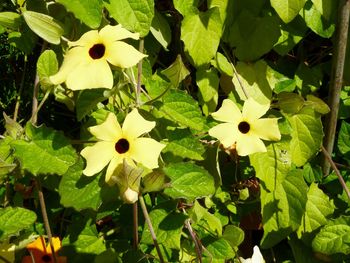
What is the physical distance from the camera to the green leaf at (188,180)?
102 centimetres

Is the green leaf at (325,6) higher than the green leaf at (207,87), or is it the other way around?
the green leaf at (325,6)

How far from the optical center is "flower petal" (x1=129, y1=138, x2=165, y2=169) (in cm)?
89

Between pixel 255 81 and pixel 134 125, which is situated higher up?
pixel 134 125

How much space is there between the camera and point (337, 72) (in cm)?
130

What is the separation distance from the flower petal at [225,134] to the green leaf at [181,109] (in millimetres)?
40

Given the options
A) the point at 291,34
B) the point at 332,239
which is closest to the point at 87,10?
the point at 291,34

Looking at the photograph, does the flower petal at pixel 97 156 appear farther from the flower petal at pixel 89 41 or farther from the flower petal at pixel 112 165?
the flower petal at pixel 89 41

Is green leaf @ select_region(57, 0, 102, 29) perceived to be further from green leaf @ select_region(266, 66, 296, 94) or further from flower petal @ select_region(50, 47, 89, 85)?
green leaf @ select_region(266, 66, 296, 94)

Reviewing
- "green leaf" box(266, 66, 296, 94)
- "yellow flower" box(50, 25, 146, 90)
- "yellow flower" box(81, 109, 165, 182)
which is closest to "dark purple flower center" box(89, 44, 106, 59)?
"yellow flower" box(50, 25, 146, 90)

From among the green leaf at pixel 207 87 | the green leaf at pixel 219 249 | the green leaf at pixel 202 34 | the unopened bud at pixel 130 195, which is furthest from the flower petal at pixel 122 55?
the green leaf at pixel 219 249

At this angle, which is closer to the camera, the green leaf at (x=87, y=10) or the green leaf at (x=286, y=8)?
the green leaf at (x=87, y=10)

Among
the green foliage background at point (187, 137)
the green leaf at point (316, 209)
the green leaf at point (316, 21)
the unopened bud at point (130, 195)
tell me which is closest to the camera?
the unopened bud at point (130, 195)

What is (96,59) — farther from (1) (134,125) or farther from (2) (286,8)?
(2) (286,8)

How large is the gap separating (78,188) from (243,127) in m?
0.35
